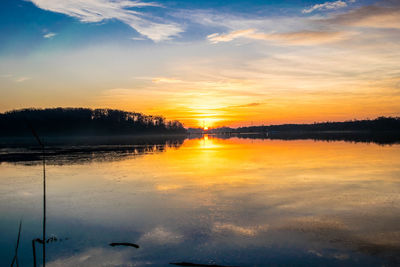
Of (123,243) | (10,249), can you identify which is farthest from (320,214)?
(10,249)

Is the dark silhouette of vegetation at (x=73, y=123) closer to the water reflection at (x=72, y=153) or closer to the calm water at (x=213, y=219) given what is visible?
the water reflection at (x=72, y=153)

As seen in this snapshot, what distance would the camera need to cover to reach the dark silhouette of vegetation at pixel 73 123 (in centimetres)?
14154

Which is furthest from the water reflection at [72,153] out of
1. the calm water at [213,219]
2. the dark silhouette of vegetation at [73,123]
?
the dark silhouette of vegetation at [73,123]

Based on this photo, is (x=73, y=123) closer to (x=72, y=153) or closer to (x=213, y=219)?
(x=72, y=153)

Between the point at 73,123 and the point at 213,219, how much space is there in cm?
16786

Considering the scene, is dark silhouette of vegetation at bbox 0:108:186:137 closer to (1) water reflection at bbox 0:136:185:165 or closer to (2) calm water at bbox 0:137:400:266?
(1) water reflection at bbox 0:136:185:165

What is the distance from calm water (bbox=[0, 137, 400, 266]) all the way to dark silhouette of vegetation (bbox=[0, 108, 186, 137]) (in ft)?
441

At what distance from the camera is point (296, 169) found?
67.2ft

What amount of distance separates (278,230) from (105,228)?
204 inches

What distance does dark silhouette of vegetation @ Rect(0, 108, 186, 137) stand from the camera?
142m

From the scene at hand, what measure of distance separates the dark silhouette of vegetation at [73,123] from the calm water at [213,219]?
134291mm

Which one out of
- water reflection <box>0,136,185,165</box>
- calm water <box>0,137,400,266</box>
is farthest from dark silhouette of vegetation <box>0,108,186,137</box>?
calm water <box>0,137,400,266</box>

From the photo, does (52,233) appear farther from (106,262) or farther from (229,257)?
(229,257)

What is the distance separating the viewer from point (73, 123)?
162500 millimetres
